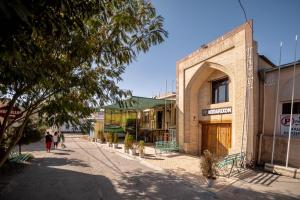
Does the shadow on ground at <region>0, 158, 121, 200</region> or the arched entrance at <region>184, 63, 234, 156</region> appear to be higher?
the arched entrance at <region>184, 63, 234, 156</region>

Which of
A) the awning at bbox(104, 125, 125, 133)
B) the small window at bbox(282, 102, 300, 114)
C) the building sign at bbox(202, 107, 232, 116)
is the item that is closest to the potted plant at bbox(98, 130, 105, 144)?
the awning at bbox(104, 125, 125, 133)

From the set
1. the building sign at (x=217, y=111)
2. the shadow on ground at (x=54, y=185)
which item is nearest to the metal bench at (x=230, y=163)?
the building sign at (x=217, y=111)

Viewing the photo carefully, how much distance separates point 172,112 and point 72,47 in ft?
62.7

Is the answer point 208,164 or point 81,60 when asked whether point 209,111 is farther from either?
point 81,60

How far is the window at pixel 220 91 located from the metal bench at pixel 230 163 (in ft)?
14.3

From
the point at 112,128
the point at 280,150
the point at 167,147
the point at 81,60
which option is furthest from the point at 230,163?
the point at 112,128

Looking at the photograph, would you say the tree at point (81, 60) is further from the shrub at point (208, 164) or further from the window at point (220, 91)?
the window at point (220, 91)

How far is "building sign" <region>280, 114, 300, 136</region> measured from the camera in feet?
38.4

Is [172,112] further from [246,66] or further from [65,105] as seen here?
[65,105]

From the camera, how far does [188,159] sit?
15172 millimetres

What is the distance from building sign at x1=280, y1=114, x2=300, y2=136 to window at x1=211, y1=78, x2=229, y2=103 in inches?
141

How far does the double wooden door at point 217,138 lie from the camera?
49.2ft

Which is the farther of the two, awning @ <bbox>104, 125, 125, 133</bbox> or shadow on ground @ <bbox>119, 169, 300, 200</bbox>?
awning @ <bbox>104, 125, 125, 133</bbox>

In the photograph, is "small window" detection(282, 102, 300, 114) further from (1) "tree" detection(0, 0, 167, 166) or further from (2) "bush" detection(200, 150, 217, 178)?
(1) "tree" detection(0, 0, 167, 166)
